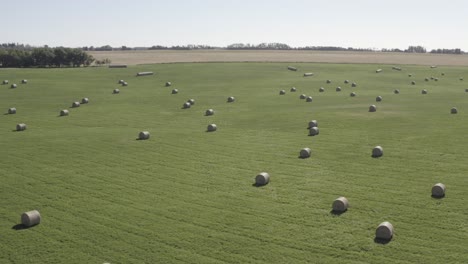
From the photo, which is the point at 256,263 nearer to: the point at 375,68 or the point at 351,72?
the point at 351,72

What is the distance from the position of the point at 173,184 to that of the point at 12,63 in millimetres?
83057

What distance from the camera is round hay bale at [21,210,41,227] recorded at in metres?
18.4

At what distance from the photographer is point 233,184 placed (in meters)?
23.0

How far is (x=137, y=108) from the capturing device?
157 feet

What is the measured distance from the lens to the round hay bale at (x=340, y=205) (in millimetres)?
19031

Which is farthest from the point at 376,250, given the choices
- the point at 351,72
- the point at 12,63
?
the point at 12,63

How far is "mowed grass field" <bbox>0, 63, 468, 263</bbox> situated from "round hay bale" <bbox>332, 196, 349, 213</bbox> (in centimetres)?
35

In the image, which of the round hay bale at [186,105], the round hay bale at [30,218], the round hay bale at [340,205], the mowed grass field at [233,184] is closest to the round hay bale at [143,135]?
the mowed grass field at [233,184]

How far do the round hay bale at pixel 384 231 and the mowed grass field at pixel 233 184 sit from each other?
27cm

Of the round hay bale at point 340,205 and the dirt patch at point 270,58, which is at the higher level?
the dirt patch at point 270,58

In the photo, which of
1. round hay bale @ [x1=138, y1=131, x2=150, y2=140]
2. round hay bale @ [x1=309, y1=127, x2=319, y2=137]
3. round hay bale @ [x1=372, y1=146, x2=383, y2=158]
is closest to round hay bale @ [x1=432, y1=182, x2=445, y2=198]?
round hay bale @ [x1=372, y1=146, x2=383, y2=158]

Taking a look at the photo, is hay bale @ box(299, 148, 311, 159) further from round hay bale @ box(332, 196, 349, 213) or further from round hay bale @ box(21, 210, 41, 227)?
round hay bale @ box(21, 210, 41, 227)

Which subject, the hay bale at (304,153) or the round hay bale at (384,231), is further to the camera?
the hay bale at (304,153)

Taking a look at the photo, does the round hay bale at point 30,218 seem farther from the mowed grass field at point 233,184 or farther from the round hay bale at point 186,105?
the round hay bale at point 186,105
